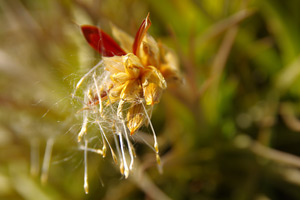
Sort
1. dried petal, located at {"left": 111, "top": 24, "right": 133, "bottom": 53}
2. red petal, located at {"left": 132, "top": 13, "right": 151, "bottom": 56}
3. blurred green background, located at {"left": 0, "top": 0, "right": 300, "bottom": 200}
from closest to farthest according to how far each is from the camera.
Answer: red petal, located at {"left": 132, "top": 13, "right": 151, "bottom": 56}, dried petal, located at {"left": 111, "top": 24, "right": 133, "bottom": 53}, blurred green background, located at {"left": 0, "top": 0, "right": 300, "bottom": 200}

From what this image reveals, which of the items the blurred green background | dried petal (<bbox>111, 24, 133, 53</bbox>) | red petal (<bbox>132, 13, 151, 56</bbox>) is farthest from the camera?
the blurred green background

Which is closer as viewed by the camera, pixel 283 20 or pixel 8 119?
pixel 283 20

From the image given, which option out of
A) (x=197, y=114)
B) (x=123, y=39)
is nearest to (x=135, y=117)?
(x=123, y=39)

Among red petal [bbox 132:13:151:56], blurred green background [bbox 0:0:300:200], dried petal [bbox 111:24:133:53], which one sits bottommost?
blurred green background [bbox 0:0:300:200]

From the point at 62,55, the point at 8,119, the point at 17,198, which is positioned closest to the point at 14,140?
the point at 8,119

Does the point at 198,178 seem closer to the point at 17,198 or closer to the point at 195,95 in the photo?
the point at 195,95

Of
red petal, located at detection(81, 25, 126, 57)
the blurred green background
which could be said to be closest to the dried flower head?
red petal, located at detection(81, 25, 126, 57)

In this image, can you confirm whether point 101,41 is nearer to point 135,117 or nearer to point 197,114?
point 135,117

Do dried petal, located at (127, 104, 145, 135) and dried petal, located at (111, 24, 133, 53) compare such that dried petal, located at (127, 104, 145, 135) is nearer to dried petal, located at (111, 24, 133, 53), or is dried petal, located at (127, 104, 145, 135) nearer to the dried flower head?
the dried flower head
